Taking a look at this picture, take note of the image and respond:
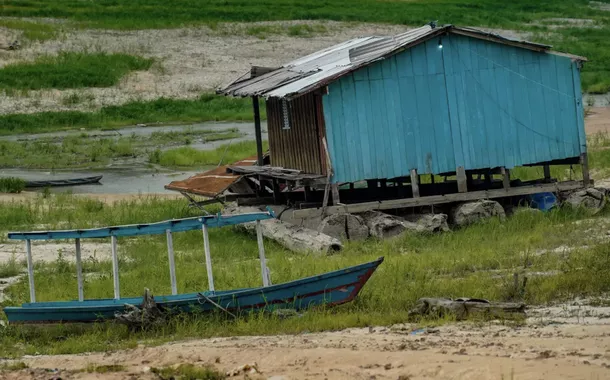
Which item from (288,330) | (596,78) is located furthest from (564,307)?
(596,78)

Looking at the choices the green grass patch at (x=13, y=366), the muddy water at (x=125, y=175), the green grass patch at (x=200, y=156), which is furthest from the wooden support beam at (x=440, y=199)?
the green grass patch at (x=200, y=156)

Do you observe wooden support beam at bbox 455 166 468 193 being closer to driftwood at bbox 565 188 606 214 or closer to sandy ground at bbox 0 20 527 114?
driftwood at bbox 565 188 606 214

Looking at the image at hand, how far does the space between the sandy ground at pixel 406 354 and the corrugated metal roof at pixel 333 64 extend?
24.8 ft

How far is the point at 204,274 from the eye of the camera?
55.6 feet

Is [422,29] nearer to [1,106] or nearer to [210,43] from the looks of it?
[1,106]

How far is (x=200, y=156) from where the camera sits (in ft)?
109

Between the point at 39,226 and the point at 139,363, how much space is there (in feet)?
32.9

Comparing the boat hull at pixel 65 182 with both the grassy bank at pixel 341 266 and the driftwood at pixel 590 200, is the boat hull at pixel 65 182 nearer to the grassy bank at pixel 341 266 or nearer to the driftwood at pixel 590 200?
the grassy bank at pixel 341 266

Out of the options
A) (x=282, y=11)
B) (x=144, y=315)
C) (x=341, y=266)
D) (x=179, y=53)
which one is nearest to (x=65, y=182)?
(x=341, y=266)

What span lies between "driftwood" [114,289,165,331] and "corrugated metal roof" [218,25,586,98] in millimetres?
6622

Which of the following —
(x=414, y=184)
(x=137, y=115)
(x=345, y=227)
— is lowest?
(x=345, y=227)

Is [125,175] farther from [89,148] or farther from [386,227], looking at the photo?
[386,227]

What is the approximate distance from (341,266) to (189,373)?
548 cm

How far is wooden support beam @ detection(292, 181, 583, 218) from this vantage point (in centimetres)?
2005
